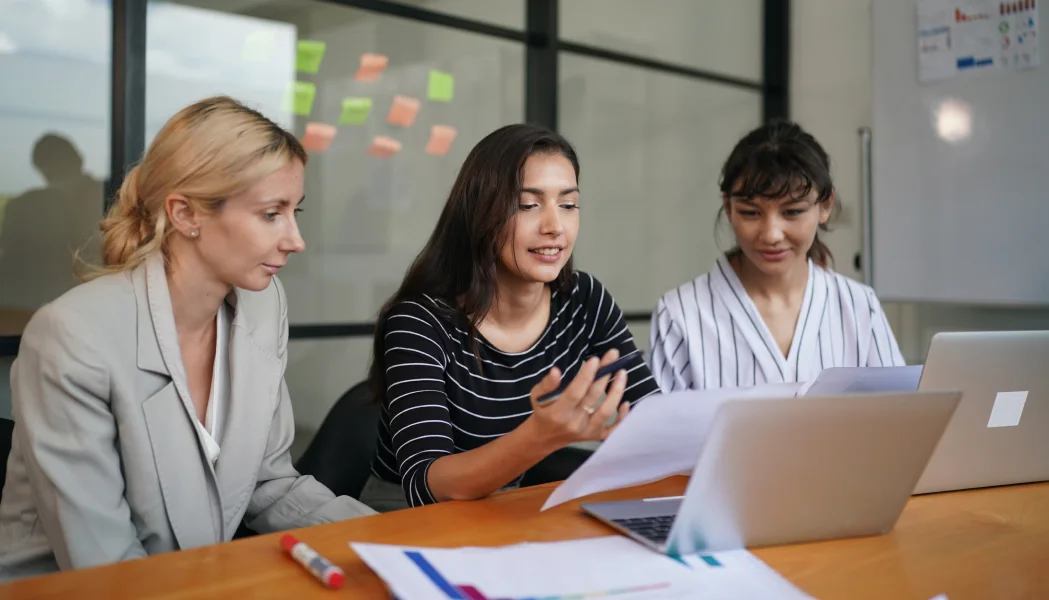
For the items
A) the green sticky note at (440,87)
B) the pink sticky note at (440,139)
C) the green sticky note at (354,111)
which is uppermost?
the green sticky note at (440,87)

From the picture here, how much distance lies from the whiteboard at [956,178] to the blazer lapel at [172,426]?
2.75 metres

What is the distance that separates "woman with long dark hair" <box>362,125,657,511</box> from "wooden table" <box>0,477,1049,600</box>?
33 cm

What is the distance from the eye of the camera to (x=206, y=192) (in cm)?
144

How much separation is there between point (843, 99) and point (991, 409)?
3168mm

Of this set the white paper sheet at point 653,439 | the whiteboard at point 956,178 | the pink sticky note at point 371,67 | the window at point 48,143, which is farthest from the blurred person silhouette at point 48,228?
the whiteboard at point 956,178

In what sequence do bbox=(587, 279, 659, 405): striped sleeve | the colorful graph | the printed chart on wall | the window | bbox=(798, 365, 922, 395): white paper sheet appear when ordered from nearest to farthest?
the colorful graph < bbox=(798, 365, 922, 395): white paper sheet < bbox=(587, 279, 659, 405): striped sleeve < the window < the printed chart on wall

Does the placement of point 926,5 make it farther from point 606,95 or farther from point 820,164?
point 820,164

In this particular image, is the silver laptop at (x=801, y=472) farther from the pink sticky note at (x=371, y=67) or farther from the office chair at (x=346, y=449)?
the pink sticky note at (x=371, y=67)

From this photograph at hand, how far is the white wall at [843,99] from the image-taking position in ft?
13.0

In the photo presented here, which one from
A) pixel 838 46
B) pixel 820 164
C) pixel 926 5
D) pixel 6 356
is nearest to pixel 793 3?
pixel 838 46

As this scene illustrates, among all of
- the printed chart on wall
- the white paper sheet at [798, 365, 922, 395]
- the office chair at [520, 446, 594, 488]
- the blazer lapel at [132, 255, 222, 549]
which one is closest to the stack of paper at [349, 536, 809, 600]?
the white paper sheet at [798, 365, 922, 395]

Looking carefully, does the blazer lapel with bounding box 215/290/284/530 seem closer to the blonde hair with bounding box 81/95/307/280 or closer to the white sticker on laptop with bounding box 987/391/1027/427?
the blonde hair with bounding box 81/95/307/280

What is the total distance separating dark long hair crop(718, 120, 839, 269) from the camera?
204 cm

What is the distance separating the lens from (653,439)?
1.10 metres
